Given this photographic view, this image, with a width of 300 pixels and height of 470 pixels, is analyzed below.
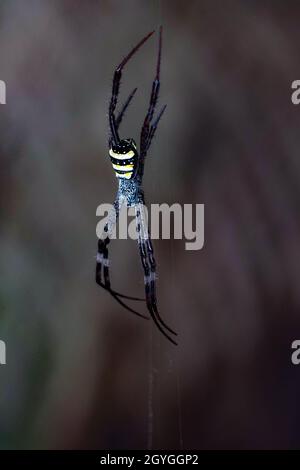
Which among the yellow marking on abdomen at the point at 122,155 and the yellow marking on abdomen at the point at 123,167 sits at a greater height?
the yellow marking on abdomen at the point at 122,155

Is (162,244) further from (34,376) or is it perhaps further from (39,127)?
(34,376)

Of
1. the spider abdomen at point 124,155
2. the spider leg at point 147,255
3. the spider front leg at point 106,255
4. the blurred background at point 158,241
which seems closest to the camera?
the spider abdomen at point 124,155

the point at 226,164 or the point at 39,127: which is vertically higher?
the point at 39,127

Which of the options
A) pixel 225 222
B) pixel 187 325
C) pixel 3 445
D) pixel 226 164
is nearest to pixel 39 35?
pixel 226 164

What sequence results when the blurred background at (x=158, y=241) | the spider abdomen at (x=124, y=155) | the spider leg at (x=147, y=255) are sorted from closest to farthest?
the spider abdomen at (x=124, y=155)
the spider leg at (x=147, y=255)
the blurred background at (x=158, y=241)

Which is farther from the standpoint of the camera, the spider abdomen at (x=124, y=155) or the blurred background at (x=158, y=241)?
the blurred background at (x=158, y=241)

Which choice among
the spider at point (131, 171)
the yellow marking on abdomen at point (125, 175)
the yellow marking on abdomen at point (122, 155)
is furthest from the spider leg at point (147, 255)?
the yellow marking on abdomen at point (122, 155)

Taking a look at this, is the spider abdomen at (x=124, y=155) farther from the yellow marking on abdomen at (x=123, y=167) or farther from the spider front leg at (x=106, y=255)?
the spider front leg at (x=106, y=255)
